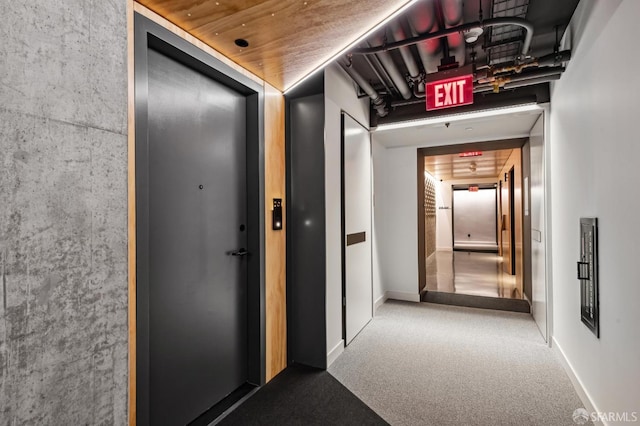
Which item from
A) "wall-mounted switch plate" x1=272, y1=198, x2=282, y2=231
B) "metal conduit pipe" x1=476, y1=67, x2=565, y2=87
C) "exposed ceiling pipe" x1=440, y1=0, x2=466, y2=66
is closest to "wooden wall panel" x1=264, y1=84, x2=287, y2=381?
"wall-mounted switch plate" x1=272, y1=198, x2=282, y2=231

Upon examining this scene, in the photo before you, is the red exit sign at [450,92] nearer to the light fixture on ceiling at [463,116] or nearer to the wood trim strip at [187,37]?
the light fixture on ceiling at [463,116]

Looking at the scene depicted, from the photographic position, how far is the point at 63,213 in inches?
52.0

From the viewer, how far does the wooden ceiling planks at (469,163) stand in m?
7.27

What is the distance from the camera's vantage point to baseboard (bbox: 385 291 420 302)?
199 inches

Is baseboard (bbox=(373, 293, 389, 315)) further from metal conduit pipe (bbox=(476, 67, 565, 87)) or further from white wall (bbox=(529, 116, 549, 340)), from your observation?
metal conduit pipe (bbox=(476, 67, 565, 87))

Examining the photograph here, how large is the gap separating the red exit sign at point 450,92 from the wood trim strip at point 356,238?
1550mm

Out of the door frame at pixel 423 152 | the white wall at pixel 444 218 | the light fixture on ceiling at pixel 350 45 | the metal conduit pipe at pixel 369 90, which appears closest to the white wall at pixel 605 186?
the light fixture on ceiling at pixel 350 45

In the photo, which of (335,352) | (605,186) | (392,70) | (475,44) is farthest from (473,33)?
(335,352)

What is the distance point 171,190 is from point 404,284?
409cm

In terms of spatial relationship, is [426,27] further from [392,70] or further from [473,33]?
[392,70]

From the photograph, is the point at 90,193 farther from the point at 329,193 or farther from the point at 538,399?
the point at 538,399

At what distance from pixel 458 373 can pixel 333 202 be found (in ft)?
6.26

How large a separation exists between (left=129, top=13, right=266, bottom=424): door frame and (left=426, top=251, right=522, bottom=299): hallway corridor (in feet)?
12.5

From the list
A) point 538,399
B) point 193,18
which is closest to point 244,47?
point 193,18
